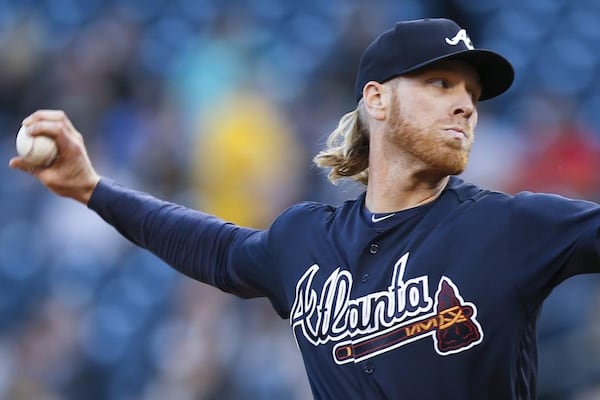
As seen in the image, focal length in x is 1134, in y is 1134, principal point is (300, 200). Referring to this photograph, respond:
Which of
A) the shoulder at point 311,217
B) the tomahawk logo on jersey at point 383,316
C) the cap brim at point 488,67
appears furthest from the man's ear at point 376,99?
the tomahawk logo on jersey at point 383,316

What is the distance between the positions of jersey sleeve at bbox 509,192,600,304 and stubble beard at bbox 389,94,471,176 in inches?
9.4

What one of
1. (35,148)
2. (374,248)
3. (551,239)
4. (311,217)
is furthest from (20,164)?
(551,239)

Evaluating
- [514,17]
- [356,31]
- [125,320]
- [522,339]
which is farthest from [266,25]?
[522,339]

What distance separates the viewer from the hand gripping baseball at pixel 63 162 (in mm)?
3127

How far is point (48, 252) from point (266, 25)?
218cm

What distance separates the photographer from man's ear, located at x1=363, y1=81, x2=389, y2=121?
2941 millimetres

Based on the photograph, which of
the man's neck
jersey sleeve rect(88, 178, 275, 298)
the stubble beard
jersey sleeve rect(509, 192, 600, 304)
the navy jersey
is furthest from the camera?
jersey sleeve rect(88, 178, 275, 298)

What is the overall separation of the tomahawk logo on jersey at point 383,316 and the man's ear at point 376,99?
41 centimetres

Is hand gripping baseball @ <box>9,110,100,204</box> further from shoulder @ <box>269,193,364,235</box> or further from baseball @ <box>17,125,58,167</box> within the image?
shoulder @ <box>269,193,364,235</box>

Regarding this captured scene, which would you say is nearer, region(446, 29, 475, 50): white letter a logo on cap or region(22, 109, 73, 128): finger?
region(446, 29, 475, 50): white letter a logo on cap

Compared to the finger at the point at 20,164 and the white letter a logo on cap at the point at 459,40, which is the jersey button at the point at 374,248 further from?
the finger at the point at 20,164

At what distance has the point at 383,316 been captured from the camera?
2.72m

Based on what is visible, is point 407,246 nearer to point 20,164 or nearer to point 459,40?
point 459,40

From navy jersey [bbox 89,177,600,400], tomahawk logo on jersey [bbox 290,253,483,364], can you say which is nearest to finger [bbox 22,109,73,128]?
navy jersey [bbox 89,177,600,400]
